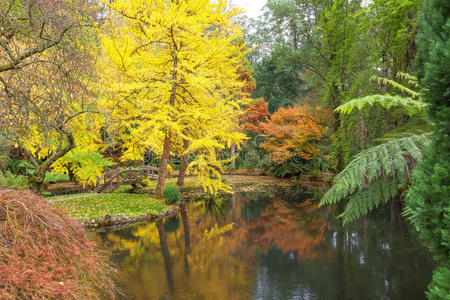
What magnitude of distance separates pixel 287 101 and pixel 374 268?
2111 cm

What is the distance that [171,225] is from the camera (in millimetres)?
8352

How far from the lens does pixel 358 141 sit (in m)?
10.3

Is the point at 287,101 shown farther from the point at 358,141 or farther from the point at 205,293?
the point at 205,293

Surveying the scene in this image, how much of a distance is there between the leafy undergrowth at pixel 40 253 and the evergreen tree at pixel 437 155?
2.44m

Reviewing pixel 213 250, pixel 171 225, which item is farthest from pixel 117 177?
pixel 213 250

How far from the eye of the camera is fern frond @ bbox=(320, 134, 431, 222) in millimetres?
3322

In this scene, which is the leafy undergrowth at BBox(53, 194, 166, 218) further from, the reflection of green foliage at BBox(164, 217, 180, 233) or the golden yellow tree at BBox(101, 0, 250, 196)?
the golden yellow tree at BBox(101, 0, 250, 196)

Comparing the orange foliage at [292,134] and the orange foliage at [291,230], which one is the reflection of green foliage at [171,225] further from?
the orange foliage at [292,134]

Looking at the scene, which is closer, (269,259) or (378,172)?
(378,172)

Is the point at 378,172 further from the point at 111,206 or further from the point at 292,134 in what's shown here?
the point at 292,134

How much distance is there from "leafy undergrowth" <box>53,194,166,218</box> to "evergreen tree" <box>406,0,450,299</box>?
324 inches

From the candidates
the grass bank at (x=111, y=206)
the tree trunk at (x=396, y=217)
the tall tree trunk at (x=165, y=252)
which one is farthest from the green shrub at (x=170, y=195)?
the tree trunk at (x=396, y=217)

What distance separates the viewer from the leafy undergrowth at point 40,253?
152cm

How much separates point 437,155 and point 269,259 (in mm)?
4526
